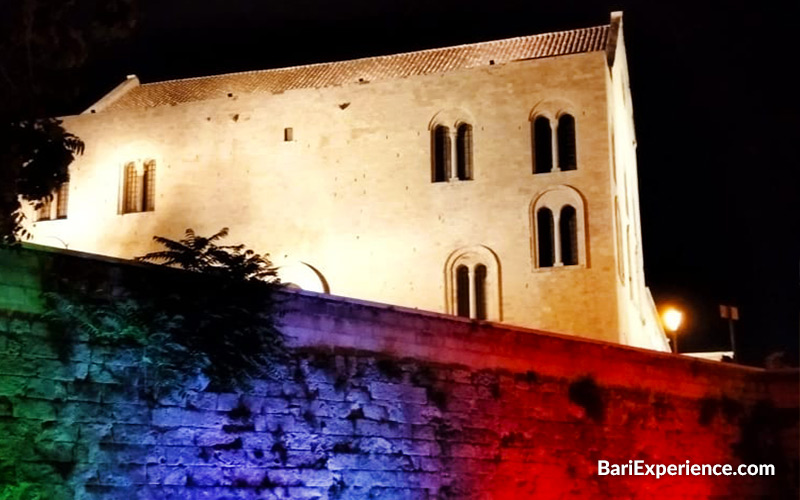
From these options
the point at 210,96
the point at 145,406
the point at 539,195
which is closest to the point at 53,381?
the point at 145,406

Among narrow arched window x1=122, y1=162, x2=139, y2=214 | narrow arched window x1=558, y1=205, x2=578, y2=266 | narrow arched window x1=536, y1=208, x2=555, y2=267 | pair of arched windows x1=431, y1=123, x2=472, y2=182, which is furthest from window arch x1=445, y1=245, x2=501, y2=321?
narrow arched window x1=122, y1=162, x2=139, y2=214

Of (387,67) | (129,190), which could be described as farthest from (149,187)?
A: (387,67)

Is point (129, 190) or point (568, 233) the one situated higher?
point (129, 190)

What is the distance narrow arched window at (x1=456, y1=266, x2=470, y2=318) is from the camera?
102 ft

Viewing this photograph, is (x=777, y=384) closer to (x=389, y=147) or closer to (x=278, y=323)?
(x=278, y=323)

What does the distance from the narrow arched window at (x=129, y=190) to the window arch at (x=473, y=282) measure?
34.4ft

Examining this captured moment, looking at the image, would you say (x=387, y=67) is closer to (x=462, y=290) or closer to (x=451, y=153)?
(x=451, y=153)

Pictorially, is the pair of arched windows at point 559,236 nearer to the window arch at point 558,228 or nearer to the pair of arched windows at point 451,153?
the window arch at point 558,228

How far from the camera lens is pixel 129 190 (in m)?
35.6

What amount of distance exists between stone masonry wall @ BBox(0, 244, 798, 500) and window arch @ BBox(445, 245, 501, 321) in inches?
414

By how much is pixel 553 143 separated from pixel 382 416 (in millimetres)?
17299

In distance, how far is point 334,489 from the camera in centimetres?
1448

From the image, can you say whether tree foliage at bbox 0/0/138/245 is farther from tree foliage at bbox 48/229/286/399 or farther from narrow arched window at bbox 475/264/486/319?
narrow arched window at bbox 475/264/486/319

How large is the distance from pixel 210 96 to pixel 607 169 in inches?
498
